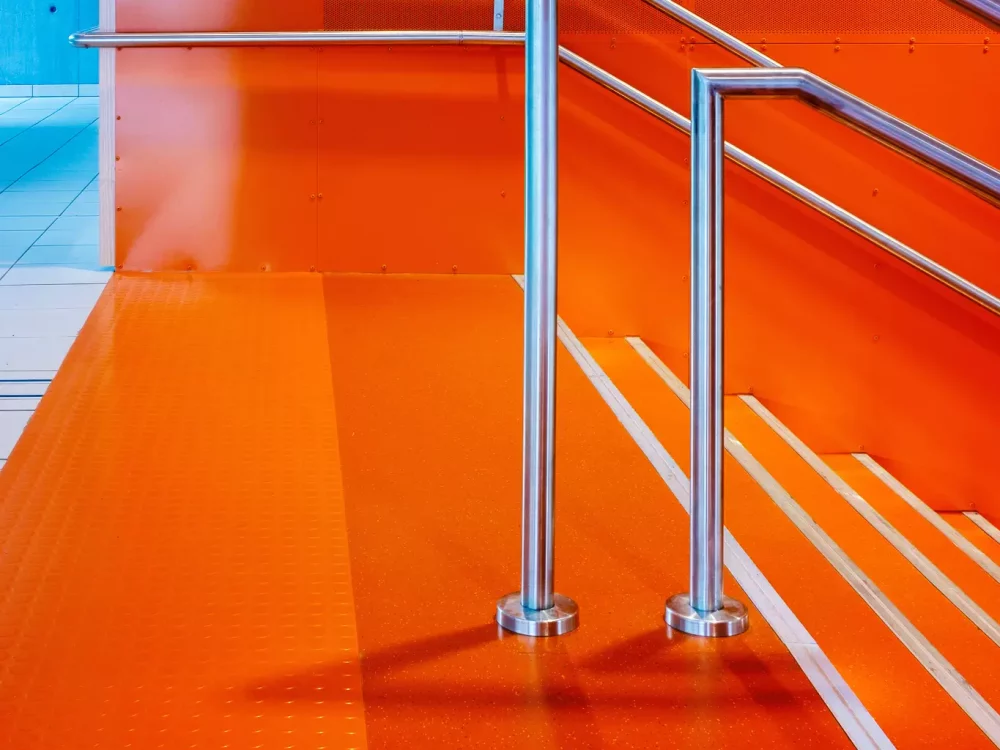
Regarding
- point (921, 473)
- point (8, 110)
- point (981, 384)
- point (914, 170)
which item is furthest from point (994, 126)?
point (8, 110)

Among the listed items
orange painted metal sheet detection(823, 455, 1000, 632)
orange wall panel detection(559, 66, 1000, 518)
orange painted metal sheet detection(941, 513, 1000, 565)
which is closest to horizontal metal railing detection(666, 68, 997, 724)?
orange painted metal sheet detection(823, 455, 1000, 632)

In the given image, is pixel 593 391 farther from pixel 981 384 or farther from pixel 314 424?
pixel 981 384

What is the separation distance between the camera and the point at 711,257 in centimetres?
126

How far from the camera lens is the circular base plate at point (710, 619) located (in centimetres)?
137

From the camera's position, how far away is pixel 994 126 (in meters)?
3.20

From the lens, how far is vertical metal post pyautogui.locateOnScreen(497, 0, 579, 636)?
1.21 metres

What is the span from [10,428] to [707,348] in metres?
1.49

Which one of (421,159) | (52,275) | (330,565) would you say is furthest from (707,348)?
(52,275)

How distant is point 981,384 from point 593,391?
1489 mm

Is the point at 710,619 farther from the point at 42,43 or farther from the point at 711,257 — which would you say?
the point at 42,43

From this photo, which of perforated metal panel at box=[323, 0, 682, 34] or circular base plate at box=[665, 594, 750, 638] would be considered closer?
circular base plate at box=[665, 594, 750, 638]

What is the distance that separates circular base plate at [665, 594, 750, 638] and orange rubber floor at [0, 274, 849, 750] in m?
0.02

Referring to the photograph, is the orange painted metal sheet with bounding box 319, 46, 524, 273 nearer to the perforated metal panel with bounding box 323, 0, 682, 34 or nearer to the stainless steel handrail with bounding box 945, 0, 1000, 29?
the perforated metal panel with bounding box 323, 0, 682, 34

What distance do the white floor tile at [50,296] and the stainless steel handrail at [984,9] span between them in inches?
95.2
